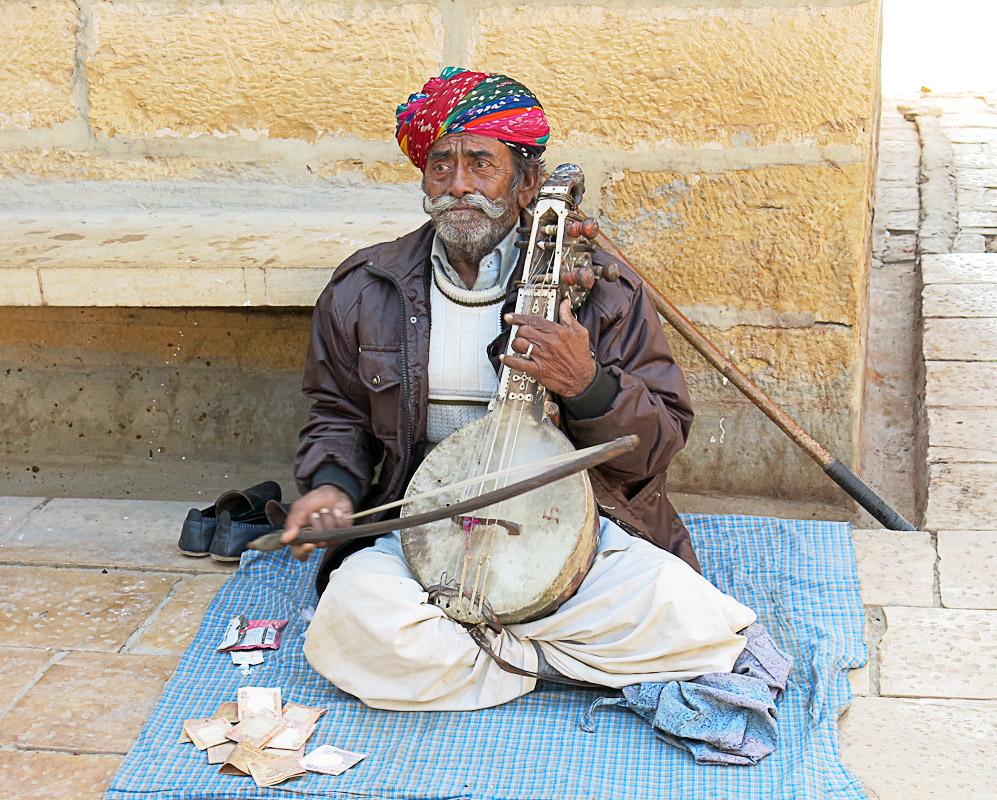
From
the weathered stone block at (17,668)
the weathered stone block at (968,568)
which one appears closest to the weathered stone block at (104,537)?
the weathered stone block at (17,668)

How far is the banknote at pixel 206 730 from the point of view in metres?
2.40

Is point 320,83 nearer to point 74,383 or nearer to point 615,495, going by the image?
point 74,383

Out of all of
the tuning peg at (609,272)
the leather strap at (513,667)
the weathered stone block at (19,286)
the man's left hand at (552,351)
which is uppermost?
the tuning peg at (609,272)

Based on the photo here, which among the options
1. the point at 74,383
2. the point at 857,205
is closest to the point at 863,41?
the point at 857,205

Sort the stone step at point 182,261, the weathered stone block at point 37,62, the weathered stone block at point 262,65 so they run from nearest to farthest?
the stone step at point 182,261 < the weathered stone block at point 262,65 < the weathered stone block at point 37,62

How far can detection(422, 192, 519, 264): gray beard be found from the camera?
2.71 meters

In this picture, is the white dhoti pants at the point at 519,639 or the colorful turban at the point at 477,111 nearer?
the white dhoti pants at the point at 519,639

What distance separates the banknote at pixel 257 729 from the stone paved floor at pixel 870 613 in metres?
0.25

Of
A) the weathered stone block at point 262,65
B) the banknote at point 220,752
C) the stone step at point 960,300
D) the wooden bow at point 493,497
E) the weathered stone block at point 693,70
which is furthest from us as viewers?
the stone step at point 960,300

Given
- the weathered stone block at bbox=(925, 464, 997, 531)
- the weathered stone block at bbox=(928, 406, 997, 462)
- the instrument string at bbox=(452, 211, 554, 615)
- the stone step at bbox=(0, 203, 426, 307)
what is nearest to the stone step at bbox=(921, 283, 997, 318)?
the weathered stone block at bbox=(928, 406, 997, 462)

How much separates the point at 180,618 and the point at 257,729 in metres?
0.66

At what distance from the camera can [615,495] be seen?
2748 millimetres

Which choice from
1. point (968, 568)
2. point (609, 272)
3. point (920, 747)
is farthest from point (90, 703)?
point (968, 568)

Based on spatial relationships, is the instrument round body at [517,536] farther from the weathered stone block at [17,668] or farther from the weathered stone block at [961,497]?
the weathered stone block at [961,497]
